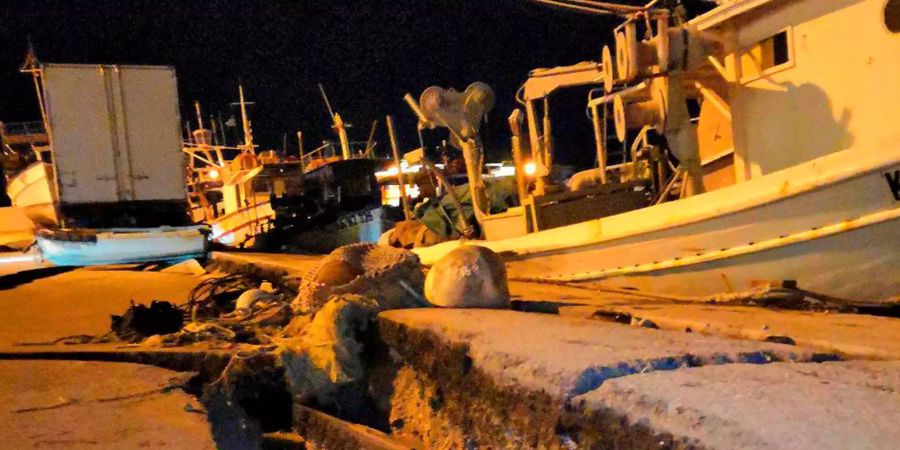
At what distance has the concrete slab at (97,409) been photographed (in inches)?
98.0

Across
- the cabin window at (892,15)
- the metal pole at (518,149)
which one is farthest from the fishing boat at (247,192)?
the cabin window at (892,15)

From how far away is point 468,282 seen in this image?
13.8 ft

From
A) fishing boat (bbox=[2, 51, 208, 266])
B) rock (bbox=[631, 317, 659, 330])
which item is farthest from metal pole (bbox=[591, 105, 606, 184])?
fishing boat (bbox=[2, 51, 208, 266])

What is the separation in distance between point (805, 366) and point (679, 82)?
5180 mm

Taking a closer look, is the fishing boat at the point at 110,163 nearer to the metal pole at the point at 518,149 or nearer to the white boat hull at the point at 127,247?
the white boat hull at the point at 127,247

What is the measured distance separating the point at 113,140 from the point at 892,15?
35.8 ft

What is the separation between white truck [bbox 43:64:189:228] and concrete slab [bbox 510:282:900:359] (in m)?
8.53

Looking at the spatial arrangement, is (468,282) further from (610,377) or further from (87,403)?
(87,403)

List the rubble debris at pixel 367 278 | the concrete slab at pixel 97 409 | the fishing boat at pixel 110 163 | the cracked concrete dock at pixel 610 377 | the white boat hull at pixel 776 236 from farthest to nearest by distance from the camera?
the fishing boat at pixel 110 163 → the white boat hull at pixel 776 236 → the rubble debris at pixel 367 278 → the concrete slab at pixel 97 409 → the cracked concrete dock at pixel 610 377

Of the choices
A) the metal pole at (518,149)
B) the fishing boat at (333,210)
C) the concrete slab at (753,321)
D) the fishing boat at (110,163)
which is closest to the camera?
the concrete slab at (753,321)

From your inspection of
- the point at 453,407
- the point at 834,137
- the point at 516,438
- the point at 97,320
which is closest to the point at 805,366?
the point at 516,438

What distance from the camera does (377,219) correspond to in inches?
625

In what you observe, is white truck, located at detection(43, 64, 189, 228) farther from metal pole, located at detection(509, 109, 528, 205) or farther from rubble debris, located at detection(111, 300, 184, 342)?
rubble debris, located at detection(111, 300, 184, 342)

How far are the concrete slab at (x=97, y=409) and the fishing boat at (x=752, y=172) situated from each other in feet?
13.1
